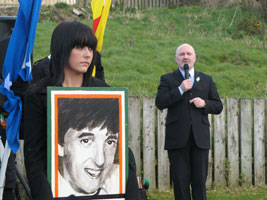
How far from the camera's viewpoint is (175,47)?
12.9m

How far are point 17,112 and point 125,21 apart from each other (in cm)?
1363

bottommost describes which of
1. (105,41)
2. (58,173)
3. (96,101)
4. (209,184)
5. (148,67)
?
(209,184)

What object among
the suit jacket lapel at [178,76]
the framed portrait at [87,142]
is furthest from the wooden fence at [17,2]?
the framed portrait at [87,142]

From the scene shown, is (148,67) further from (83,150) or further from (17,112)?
(83,150)

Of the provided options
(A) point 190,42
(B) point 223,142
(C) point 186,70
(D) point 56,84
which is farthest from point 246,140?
(A) point 190,42

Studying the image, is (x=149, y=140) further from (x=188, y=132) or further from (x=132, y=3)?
(x=132, y=3)

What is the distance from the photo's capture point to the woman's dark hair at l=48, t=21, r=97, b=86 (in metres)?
2.47

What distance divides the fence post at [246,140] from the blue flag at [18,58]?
14.1ft

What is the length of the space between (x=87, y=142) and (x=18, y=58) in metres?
1.15

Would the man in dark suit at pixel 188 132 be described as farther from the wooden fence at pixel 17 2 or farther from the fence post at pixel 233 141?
the wooden fence at pixel 17 2

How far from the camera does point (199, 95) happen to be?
5.33 meters

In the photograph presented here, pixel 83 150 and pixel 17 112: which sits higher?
pixel 17 112

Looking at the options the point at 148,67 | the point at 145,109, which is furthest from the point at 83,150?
the point at 148,67

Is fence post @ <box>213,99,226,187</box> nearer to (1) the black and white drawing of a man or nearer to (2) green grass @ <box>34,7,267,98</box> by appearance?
(2) green grass @ <box>34,7,267,98</box>
